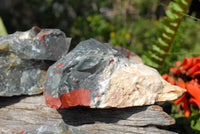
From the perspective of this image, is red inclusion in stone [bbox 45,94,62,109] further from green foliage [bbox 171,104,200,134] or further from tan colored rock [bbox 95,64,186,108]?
green foliage [bbox 171,104,200,134]

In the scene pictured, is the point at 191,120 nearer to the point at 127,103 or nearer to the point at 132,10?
the point at 127,103

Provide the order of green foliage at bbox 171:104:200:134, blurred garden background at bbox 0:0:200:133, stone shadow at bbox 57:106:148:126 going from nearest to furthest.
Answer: stone shadow at bbox 57:106:148:126
green foliage at bbox 171:104:200:134
blurred garden background at bbox 0:0:200:133

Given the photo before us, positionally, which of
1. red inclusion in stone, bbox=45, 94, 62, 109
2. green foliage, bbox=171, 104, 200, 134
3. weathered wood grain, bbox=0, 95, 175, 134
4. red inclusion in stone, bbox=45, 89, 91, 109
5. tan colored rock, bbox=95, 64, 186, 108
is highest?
tan colored rock, bbox=95, 64, 186, 108

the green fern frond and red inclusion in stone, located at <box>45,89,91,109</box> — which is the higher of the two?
the green fern frond

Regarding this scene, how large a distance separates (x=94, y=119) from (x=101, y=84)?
27 centimetres

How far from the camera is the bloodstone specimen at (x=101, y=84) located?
1.31 meters

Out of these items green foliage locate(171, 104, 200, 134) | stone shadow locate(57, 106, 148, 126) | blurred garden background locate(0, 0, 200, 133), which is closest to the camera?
stone shadow locate(57, 106, 148, 126)

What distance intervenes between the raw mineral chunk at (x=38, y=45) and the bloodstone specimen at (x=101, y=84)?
24 cm

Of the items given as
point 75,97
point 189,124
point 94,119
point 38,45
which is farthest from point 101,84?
point 189,124

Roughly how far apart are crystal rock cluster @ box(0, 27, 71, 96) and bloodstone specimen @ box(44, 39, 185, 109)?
258mm

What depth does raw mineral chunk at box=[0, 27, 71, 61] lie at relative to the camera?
5.29 ft

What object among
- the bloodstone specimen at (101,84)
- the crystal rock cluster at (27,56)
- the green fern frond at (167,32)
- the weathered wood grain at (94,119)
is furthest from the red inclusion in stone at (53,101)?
the green fern frond at (167,32)

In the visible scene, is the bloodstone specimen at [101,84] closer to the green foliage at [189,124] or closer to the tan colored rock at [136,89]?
the tan colored rock at [136,89]

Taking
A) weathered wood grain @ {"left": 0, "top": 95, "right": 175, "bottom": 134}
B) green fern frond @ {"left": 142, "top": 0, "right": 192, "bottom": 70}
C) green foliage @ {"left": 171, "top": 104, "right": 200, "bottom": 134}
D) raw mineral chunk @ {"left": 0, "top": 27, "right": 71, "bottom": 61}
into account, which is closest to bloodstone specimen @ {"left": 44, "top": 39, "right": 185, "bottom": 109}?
weathered wood grain @ {"left": 0, "top": 95, "right": 175, "bottom": 134}
